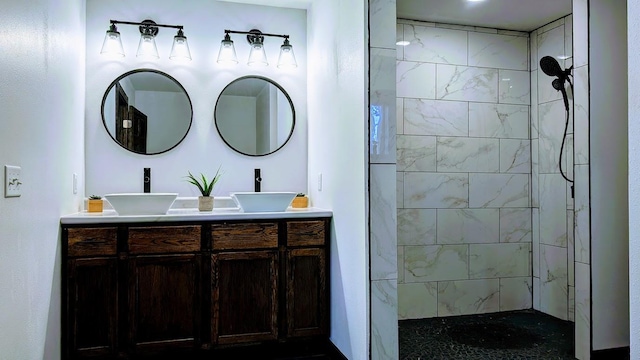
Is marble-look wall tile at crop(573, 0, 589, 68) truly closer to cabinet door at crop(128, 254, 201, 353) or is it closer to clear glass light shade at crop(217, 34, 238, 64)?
clear glass light shade at crop(217, 34, 238, 64)

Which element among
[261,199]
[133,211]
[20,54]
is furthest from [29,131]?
[261,199]

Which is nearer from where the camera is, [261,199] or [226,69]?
[261,199]

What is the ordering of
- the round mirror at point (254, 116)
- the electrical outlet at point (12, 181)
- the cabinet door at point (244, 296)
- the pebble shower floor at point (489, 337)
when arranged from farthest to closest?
the round mirror at point (254, 116), the pebble shower floor at point (489, 337), the cabinet door at point (244, 296), the electrical outlet at point (12, 181)

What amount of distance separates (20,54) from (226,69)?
6.18ft

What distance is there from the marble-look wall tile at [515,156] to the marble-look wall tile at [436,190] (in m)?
0.39

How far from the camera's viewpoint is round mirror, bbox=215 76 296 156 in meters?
3.56

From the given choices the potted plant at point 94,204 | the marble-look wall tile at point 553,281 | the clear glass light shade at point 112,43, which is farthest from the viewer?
the marble-look wall tile at point 553,281

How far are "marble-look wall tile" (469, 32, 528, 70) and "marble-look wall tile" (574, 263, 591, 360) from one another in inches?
74.6

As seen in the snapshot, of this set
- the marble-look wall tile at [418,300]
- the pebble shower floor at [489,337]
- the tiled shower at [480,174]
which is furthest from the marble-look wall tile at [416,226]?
the pebble shower floor at [489,337]

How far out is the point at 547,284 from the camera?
3.85m

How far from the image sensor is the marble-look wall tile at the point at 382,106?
8.08 ft

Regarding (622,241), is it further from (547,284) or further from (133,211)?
(133,211)

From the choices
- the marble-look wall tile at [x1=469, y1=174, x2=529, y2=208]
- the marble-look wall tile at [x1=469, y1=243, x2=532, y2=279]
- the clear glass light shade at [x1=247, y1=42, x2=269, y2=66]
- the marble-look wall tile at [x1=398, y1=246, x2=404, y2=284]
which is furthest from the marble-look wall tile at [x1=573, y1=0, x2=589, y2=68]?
the clear glass light shade at [x1=247, y1=42, x2=269, y2=66]

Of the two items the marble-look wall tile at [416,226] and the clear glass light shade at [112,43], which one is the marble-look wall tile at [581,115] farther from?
the clear glass light shade at [112,43]
